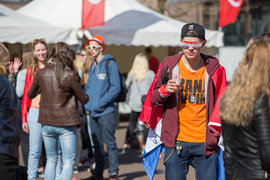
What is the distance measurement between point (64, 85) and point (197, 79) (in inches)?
70.3

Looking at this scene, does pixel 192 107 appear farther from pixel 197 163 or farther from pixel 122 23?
pixel 122 23

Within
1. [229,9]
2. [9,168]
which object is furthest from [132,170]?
[229,9]

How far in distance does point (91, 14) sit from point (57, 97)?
5.27m

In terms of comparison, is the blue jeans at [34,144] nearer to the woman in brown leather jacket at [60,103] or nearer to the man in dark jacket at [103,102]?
the woman in brown leather jacket at [60,103]

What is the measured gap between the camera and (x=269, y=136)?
99.3 inches

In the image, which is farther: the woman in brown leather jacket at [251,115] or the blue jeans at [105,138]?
the blue jeans at [105,138]

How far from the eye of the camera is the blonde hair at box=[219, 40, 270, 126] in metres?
2.62

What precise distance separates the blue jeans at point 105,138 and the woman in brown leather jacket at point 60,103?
1.04 m

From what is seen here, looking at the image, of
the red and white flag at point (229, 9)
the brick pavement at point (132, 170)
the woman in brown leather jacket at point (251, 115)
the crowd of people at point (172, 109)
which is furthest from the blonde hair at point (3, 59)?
the red and white flag at point (229, 9)

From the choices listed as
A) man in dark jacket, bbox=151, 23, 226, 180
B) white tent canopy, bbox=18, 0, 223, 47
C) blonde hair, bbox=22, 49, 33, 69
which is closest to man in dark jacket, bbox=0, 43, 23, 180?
man in dark jacket, bbox=151, 23, 226, 180

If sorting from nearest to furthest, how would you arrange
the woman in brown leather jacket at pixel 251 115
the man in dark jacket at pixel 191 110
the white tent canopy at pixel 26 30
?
the woman in brown leather jacket at pixel 251 115
the man in dark jacket at pixel 191 110
the white tent canopy at pixel 26 30

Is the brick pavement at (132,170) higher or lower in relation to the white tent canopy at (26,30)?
lower

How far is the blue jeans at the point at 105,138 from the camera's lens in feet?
20.4

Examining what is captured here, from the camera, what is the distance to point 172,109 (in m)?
3.87
